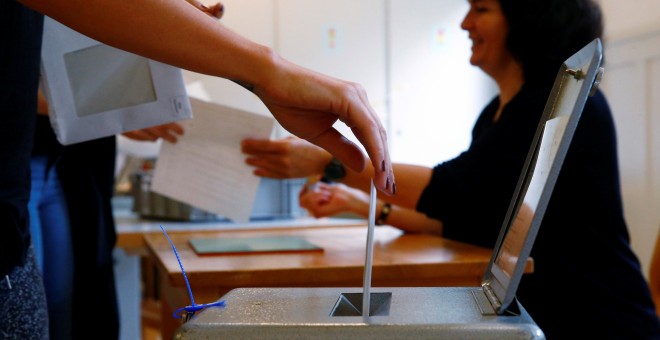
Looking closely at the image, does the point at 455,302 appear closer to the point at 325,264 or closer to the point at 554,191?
the point at 325,264

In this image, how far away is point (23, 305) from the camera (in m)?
0.74

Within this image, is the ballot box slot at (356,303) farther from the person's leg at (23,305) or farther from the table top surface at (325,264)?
the table top surface at (325,264)

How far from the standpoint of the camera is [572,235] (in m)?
1.33

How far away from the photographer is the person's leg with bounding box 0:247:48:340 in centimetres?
72

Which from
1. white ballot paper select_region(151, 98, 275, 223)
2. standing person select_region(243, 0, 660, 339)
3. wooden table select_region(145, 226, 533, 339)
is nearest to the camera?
wooden table select_region(145, 226, 533, 339)

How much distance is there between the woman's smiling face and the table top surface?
44cm

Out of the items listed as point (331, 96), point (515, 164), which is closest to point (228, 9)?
point (515, 164)

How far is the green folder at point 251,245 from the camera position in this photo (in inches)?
51.2

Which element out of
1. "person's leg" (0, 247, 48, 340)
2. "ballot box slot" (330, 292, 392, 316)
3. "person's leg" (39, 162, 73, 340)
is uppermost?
"ballot box slot" (330, 292, 392, 316)

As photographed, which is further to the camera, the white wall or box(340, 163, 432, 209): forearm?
the white wall

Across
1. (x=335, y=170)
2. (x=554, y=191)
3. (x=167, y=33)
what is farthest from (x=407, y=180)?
(x=167, y=33)

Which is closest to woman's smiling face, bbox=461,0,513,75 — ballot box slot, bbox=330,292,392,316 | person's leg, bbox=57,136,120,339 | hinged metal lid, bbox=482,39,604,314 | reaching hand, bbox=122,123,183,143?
reaching hand, bbox=122,123,183,143

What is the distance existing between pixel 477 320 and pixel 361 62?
3.77 m

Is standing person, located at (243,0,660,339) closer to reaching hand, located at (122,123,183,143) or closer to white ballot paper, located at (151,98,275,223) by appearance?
white ballot paper, located at (151,98,275,223)
